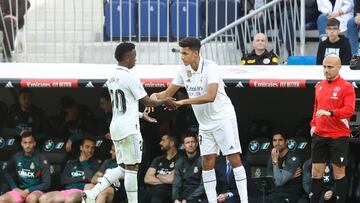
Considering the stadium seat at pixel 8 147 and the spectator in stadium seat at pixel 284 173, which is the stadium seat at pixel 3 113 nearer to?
the stadium seat at pixel 8 147

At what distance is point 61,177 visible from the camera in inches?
544

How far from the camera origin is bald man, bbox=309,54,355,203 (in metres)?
12.0

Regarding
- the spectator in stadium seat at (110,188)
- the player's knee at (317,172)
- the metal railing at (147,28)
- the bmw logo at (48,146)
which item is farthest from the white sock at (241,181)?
the metal railing at (147,28)

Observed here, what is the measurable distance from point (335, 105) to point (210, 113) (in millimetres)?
1288

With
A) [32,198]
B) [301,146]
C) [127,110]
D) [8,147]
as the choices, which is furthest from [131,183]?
[8,147]

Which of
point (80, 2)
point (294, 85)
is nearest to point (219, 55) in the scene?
point (80, 2)

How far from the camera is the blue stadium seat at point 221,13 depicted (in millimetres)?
15688

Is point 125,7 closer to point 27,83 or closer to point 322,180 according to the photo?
point 27,83

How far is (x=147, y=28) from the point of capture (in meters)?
15.7

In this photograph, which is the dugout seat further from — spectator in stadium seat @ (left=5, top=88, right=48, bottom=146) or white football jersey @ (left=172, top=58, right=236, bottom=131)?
white football jersey @ (left=172, top=58, right=236, bottom=131)

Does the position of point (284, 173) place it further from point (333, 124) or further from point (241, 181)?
point (241, 181)

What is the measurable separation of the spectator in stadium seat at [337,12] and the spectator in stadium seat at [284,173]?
2.60 metres

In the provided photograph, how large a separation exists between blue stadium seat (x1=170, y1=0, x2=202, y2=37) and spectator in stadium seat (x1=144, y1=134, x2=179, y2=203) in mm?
2425

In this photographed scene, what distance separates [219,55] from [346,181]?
382 centimetres
